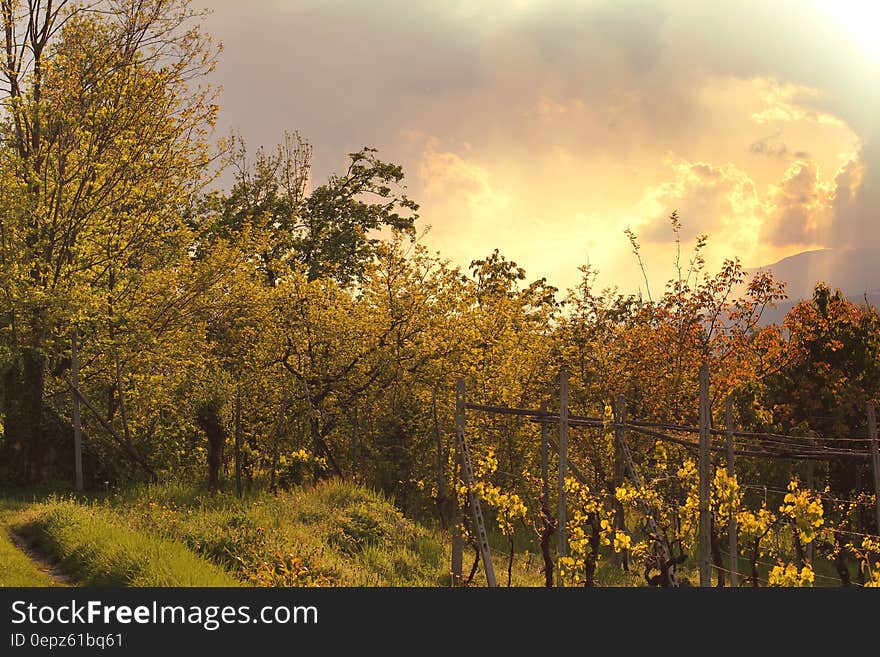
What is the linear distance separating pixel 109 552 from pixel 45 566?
1.28m

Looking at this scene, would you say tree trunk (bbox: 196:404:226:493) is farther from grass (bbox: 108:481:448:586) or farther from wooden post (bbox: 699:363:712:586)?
wooden post (bbox: 699:363:712:586)

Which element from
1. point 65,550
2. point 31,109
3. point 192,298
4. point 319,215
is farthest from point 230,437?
point 319,215

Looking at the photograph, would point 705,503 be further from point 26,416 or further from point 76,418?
point 26,416

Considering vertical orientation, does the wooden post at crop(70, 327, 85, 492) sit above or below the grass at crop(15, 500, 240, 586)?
above

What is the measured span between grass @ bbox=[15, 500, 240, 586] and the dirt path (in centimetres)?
9

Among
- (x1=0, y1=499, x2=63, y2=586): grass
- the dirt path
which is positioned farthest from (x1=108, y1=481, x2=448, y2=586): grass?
(x1=0, y1=499, x2=63, y2=586): grass

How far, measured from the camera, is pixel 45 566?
1120 cm

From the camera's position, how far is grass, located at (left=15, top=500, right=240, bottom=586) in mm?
9609

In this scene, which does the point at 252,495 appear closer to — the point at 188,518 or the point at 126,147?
the point at 188,518

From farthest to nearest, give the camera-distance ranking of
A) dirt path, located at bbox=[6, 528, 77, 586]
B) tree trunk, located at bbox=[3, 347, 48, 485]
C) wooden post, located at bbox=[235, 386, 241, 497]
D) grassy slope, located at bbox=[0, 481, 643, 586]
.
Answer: tree trunk, located at bbox=[3, 347, 48, 485], wooden post, located at bbox=[235, 386, 241, 497], dirt path, located at bbox=[6, 528, 77, 586], grassy slope, located at bbox=[0, 481, 643, 586]

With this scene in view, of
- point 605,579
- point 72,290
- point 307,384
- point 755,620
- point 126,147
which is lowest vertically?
point 605,579

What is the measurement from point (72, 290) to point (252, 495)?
5332 millimetres

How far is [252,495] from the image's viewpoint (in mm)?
15492

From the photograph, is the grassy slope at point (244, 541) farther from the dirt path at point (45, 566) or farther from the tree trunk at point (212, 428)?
the tree trunk at point (212, 428)
